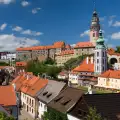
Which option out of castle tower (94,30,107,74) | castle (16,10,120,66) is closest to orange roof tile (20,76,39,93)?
castle tower (94,30,107,74)

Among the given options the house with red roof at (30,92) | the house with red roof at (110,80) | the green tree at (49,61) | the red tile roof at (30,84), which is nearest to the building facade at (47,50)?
the green tree at (49,61)

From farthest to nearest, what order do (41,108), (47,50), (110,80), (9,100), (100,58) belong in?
(47,50), (100,58), (110,80), (41,108), (9,100)

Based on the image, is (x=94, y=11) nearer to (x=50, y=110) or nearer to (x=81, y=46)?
(x=81, y=46)

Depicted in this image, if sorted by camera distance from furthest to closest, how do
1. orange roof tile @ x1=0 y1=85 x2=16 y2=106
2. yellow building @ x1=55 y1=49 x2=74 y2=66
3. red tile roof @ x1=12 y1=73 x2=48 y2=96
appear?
yellow building @ x1=55 y1=49 x2=74 y2=66 < red tile roof @ x1=12 y1=73 x2=48 y2=96 < orange roof tile @ x1=0 y1=85 x2=16 y2=106

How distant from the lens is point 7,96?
37.2 meters

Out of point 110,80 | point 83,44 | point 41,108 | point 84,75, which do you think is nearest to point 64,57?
point 83,44

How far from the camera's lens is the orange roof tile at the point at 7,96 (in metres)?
35.8

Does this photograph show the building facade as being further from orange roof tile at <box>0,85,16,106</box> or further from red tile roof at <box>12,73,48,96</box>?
orange roof tile at <box>0,85,16,106</box>

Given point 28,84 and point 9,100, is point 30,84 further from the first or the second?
point 9,100

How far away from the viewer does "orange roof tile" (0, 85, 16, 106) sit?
35.8 meters

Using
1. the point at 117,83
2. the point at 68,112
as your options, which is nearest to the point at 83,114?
A: the point at 68,112

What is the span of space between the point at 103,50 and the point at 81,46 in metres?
56.2

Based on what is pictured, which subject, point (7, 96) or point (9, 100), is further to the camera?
point (7, 96)

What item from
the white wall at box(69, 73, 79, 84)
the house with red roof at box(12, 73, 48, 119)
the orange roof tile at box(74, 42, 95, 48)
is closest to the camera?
the house with red roof at box(12, 73, 48, 119)
